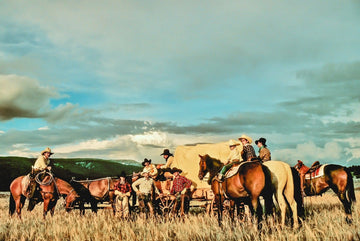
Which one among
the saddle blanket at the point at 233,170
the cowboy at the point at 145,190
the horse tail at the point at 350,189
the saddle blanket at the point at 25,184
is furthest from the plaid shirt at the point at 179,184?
the saddle blanket at the point at 25,184

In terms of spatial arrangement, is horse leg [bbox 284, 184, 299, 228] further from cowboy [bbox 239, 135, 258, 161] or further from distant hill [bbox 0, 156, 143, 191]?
distant hill [bbox 0, 156, 143, 191]

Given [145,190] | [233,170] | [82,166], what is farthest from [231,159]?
[82,166]

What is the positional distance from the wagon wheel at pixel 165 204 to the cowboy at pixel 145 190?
1.13ft

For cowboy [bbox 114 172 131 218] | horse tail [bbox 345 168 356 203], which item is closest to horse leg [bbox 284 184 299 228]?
horse tail [bbox 345 168 356 203]

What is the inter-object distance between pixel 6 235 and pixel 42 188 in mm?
3692

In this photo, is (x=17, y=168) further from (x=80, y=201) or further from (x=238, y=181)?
(x=238, y=181)

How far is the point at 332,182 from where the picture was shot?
428 inches

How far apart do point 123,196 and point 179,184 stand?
201 cm

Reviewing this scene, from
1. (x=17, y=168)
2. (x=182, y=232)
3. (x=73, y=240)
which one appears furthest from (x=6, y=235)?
(x=17, y=168)

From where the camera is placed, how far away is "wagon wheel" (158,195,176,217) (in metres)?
11.3

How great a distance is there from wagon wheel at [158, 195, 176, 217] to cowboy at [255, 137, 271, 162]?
3.53 m

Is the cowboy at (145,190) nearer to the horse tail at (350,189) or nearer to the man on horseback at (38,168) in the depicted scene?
the man on horseback at (38,168)

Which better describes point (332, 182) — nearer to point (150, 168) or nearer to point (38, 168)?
point (150, 168)

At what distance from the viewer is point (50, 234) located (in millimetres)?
7742
